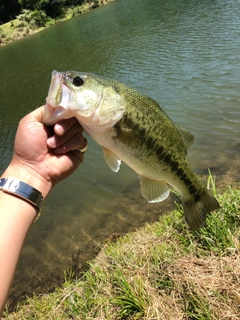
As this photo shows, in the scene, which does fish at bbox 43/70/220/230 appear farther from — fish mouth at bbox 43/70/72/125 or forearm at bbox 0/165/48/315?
forearm at bbox 0/165/48/315

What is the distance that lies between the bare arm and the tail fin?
143 centimetres

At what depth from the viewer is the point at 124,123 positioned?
2799 mm

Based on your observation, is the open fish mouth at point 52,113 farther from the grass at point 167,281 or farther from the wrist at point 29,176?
the grass at point 167,281

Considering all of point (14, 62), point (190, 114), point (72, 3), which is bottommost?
point (190, 114)

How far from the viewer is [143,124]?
113 inches

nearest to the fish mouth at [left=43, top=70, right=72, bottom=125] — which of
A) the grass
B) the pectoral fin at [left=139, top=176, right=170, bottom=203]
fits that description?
the pectoral fin at [left=139, top=176, right=170, bottom=203]

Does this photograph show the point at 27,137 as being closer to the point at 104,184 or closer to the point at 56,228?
the point at 56,228

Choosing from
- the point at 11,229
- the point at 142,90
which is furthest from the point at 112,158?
the point at 142,90

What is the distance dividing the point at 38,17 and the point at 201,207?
2406 inches

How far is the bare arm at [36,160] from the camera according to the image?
8.77 feet

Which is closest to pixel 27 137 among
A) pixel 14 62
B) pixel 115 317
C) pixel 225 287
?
pixel 115 317

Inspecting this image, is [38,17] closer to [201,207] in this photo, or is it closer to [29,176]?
[29,176]

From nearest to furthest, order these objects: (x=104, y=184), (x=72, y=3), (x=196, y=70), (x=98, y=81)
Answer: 1. (x=98, y=81)
2. (x=104, y=184)
3. (x=196, y=70)
4. (x=72, y=3)

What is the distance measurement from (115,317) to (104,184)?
5.53m
